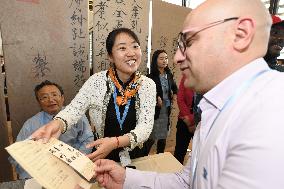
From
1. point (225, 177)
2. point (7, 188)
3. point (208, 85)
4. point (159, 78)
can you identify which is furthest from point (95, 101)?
point (159, 78)

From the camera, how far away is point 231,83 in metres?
0.78

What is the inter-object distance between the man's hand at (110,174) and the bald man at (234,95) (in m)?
0.38

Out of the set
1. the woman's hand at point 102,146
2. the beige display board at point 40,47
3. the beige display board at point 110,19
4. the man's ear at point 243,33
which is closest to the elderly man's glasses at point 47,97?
the beige display board at point 40,47

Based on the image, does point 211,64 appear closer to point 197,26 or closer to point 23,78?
point 197,26

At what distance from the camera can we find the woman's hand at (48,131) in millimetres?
1113

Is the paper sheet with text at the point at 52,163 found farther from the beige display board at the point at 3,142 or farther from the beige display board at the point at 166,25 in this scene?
the beige display board at the point at 166,25

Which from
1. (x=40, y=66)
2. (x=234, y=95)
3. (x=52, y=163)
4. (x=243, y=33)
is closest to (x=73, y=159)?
(x=52, y=163)

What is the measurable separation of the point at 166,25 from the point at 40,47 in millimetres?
1903

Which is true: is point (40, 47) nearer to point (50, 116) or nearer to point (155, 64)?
point (50, 116)

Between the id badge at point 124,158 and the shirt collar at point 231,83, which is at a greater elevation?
the shirt collar at point 231,83

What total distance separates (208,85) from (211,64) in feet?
0.28

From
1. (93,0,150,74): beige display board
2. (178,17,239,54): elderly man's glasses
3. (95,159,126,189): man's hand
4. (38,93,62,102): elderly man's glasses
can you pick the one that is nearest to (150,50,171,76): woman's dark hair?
(93,0,150,74): beige display board

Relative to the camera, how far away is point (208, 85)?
0.87 meters

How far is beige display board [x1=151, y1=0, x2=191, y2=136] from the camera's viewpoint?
3.51 meters
